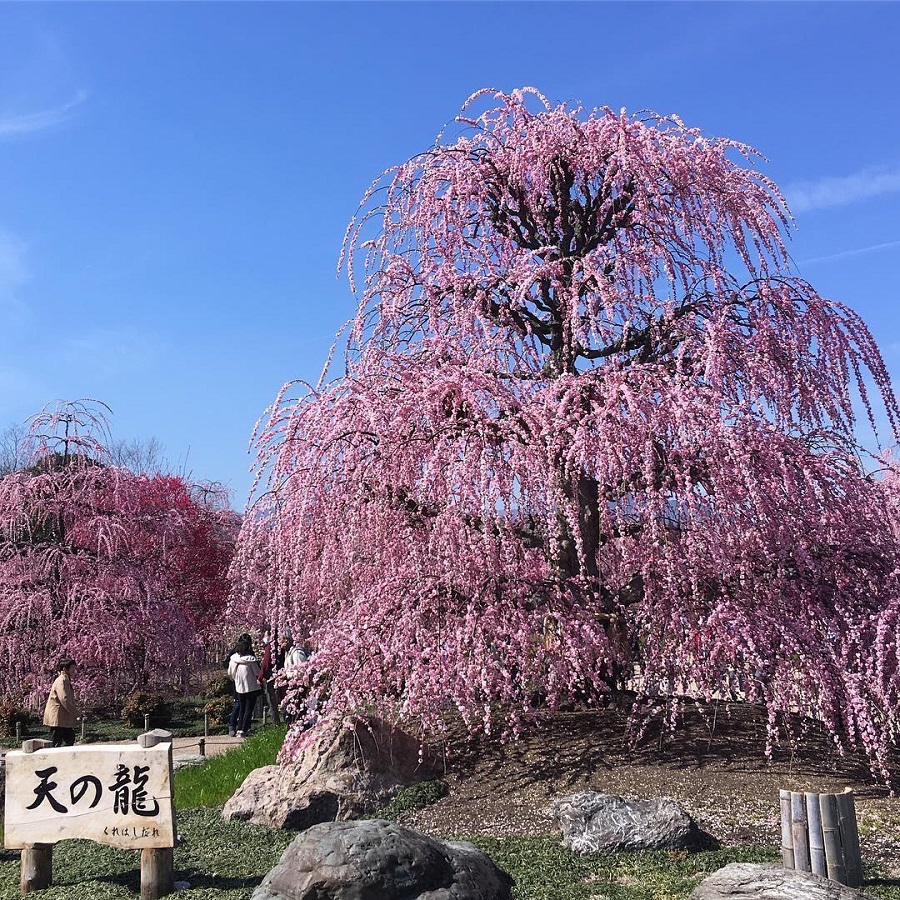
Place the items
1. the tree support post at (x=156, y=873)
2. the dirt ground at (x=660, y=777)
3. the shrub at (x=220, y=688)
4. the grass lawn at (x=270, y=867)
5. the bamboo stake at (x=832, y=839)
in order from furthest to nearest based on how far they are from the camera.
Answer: the shrub at (x=220, y=688) < the dirt ground at (x=660, y=777) < the tree support post at (x=156, y=873) < the grass lawn at (x=270, y=867) < the bamboo stake at (x=832, y=839)

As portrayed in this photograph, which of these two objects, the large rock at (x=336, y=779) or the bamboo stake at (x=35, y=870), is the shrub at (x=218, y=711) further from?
the bamboo stake at (x=35, y=870)

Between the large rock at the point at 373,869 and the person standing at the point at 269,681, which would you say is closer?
the large rock at the point at 373,869

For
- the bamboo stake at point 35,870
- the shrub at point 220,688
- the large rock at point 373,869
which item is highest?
the shrub at point 220,688

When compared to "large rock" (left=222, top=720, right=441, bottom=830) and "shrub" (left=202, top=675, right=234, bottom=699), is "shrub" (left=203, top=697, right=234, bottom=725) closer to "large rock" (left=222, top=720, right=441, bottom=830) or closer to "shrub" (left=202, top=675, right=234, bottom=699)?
"shrub" (left=202, top=675, right=234, bottom=699)

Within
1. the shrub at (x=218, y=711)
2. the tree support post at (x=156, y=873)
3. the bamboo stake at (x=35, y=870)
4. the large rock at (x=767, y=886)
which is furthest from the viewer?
the shrub at (x=218, y=711)

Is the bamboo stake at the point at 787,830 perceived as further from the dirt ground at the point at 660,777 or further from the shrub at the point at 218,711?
the shrub at the point at 218,711

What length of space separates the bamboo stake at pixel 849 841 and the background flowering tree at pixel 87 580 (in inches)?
570

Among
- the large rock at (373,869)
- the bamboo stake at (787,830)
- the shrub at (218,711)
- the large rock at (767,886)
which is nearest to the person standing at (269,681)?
the shrub at (218,711)

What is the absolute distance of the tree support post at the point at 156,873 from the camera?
22.1ft

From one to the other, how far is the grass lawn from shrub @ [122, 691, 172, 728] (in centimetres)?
904

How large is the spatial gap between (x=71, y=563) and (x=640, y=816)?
13922 mm

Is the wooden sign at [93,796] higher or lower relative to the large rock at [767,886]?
higher

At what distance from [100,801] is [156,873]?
0.65 m

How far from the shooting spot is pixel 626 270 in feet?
36.1
